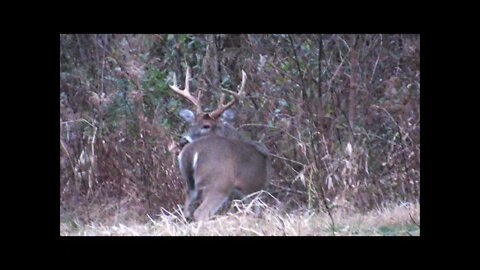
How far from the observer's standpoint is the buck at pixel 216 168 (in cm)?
1061

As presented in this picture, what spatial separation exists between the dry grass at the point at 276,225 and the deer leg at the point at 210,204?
0.63 feet

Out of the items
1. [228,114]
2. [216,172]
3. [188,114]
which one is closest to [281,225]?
[216,172]

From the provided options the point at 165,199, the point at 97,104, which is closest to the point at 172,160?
the point at 165,199

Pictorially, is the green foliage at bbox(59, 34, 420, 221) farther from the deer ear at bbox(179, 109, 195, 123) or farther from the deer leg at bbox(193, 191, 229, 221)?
the deer leg at bbox(193, 191, 229, 221)

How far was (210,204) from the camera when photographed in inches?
413

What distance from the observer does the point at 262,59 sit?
1323 centimetres

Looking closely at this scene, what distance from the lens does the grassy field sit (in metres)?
9.16

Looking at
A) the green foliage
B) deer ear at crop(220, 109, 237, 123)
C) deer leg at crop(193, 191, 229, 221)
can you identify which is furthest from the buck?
the green foliage

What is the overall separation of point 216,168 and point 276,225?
1.62 metres

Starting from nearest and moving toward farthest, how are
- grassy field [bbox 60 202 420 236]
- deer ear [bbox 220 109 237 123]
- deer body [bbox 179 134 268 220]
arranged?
grassy field [bbox 60 202 420 236] < deer body [bbox 179 134 268 220] < deer ear [bbox 220 109 237 123]

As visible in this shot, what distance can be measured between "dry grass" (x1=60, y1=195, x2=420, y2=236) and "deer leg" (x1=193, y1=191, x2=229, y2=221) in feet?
0.63

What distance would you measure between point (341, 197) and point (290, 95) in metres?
2.48

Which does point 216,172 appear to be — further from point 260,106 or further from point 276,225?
point 260,106

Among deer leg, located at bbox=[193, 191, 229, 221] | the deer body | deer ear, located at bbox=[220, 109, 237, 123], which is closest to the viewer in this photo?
deer leg, located at bbox=[193, 191, 229, 221]
